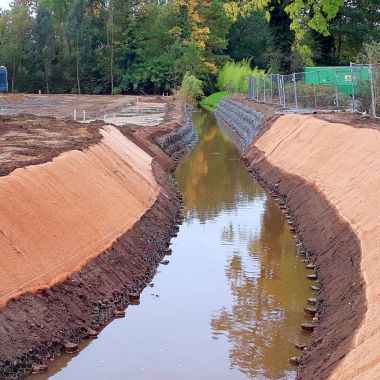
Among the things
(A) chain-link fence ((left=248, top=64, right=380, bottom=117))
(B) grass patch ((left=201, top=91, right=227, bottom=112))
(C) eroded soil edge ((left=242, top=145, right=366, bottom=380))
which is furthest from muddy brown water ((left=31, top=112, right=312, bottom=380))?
(B) grass patch ((left=201, top=91, right=227, bottom=112))

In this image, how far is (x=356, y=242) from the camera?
44.4 feet

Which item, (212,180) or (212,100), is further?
(212,100)

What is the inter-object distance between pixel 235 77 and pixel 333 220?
5861cm

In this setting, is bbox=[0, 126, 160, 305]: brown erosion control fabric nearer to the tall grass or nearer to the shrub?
the tall grass

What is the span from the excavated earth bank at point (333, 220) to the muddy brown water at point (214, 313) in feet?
1.77

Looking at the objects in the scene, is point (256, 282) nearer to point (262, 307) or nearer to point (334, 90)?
point (262, 307)

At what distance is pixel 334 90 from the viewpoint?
34.6 metres

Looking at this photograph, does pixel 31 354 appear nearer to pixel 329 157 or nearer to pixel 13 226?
pixel 13 226

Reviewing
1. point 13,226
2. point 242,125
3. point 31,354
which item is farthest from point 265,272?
point 242,125

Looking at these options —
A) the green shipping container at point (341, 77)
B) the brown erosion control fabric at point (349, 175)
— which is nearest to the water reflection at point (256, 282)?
the brown erosion control fabric at point (349, 175)

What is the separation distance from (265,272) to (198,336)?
13.4ft

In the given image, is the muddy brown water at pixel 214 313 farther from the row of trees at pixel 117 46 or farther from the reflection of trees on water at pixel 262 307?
the row of trees at pixel 117 46

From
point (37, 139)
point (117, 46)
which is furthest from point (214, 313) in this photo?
point (117, 46)

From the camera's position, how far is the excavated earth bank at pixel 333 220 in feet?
29.9
